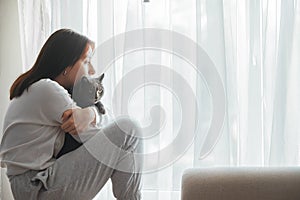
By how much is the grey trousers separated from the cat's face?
8.1 inches

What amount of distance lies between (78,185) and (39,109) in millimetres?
337

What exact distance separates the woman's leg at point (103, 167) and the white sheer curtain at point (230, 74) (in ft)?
1.88

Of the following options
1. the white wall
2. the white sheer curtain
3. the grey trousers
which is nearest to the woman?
the grey trousers

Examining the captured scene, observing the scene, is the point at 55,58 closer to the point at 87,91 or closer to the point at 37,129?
the point at 87,91

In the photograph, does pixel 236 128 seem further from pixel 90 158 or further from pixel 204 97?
pixel 90 158

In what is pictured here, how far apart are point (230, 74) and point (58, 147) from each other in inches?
35.8

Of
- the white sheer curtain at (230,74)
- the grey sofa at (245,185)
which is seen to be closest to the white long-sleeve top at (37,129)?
the grey sofa at (245,185)

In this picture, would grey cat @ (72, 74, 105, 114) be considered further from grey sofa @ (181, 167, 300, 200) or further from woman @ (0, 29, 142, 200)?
grey sofa @ (181, 167, 300, 200)

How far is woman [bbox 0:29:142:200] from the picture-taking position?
1.76 metres

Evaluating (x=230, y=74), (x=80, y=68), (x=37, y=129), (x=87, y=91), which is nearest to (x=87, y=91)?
(x=87, y=91)

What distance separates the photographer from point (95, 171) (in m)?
1.77

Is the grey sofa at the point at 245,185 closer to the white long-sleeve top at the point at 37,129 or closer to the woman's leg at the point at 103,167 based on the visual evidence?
the woman's leg at the point at 103,167

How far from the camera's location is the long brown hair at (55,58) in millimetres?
1931

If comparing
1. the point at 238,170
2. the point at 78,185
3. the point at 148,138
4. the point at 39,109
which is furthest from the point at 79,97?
the point at 238,170
